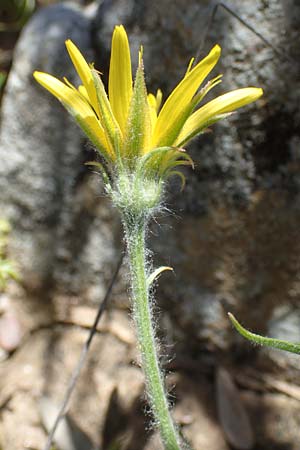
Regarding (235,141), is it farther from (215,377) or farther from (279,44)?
(215,377)

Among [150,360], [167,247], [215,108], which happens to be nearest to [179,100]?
[215,108]

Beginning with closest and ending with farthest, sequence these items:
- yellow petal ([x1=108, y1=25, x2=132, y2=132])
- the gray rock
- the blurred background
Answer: yellow petal ([x1=108, y1=25, x2=132, y2=132])
the blurred background
the gray rock

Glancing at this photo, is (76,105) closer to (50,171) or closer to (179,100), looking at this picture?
(179,100)

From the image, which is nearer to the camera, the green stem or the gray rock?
the green stem

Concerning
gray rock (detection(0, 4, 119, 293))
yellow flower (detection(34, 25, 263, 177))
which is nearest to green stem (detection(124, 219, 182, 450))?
yellow flower (detection(34, 25, 263, 177))

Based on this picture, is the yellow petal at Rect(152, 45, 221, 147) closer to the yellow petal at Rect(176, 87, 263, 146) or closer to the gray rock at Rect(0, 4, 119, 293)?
the yellow petal at Rect(176, 87, 263, 146)

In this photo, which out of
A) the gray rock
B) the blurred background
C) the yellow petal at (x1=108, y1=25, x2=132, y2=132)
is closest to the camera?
the yellow petal at (x1=108, y1=25, x2=132, y2=132)

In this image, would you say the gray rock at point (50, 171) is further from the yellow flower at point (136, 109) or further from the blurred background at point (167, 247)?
the yellow flower at point (136, 109)
